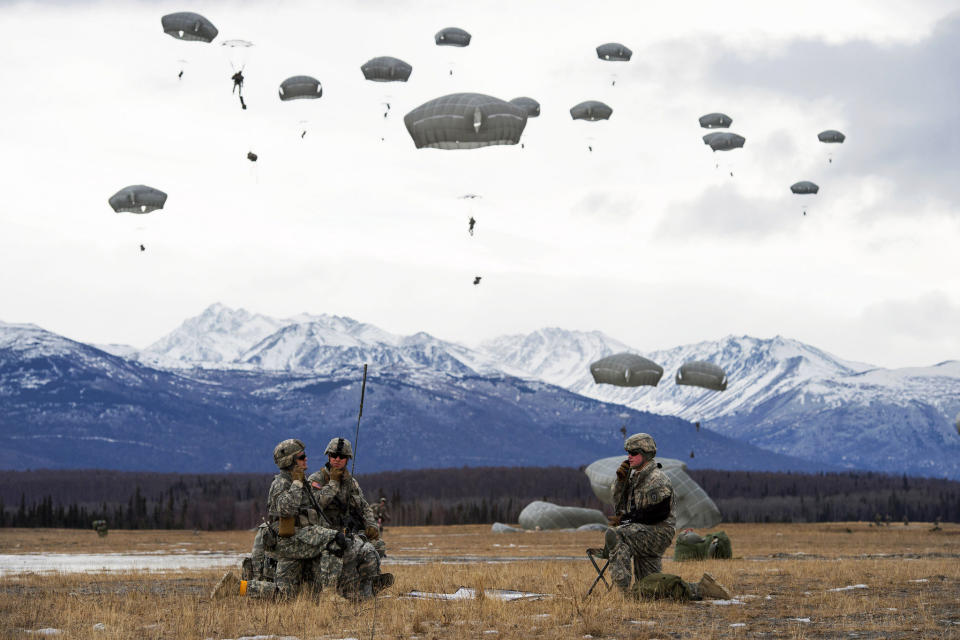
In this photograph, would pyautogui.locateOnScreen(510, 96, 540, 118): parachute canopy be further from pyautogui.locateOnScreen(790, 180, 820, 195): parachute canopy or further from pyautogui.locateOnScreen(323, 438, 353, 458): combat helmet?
pyautogui.locateOnScreen(323, 438, 353, 458): combat helmet

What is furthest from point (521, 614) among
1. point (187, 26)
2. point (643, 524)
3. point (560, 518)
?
point (560, 518)

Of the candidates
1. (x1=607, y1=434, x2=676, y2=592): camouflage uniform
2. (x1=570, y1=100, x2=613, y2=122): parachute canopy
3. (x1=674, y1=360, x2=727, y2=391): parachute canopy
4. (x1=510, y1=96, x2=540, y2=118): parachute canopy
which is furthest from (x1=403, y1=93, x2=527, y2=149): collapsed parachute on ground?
(x1=674, y1=360, x2=727, y2=391): parachute canopy

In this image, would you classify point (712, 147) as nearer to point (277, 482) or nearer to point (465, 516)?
point (277, 482)

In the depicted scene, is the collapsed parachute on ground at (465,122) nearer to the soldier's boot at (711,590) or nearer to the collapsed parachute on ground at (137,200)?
the collapsed parachute on ground at (137,200)

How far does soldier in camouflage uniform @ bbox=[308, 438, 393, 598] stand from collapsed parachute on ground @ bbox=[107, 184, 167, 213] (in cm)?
6039

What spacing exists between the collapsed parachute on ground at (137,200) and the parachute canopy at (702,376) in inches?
1654

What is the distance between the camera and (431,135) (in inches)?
2324

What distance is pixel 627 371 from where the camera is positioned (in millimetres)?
89875

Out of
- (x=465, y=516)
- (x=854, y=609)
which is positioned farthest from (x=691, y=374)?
(x=465, y=516)

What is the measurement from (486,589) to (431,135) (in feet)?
118

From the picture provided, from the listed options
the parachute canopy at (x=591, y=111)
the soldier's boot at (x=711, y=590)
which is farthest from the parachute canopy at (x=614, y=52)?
the soldier's boot at (x=711, y=590)

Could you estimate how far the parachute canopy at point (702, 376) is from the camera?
94562 mm

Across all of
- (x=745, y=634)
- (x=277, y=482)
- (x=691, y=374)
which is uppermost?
(x=691, y=374)

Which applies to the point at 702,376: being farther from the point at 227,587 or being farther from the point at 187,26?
the point at 227,587
